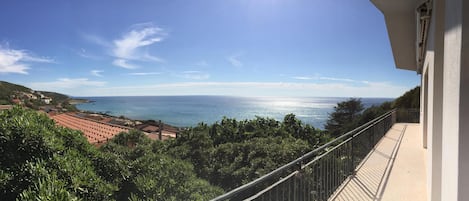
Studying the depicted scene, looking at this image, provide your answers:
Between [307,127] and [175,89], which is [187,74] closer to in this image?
[175,89]

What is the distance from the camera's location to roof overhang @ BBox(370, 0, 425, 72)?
4.91 m

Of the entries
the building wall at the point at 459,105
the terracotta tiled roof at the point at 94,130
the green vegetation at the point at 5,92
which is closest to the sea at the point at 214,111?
the terracotta tiled roof at the point at 94,130

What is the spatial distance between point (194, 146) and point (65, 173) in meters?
5.10

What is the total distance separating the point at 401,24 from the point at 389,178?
3.85 meters

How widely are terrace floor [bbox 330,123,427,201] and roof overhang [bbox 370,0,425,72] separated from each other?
2766 mm

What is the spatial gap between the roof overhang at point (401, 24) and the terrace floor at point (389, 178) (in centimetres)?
277

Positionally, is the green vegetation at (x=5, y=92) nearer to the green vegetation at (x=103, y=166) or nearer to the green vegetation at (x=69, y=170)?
the green vegetation at (x=103, y=166)

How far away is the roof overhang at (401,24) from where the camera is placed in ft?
16.1

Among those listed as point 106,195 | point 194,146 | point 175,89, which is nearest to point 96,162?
point 106,195

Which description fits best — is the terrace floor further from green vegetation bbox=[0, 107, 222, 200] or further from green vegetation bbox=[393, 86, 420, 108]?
green vegetation bbox=[393, 86, 420, 108]

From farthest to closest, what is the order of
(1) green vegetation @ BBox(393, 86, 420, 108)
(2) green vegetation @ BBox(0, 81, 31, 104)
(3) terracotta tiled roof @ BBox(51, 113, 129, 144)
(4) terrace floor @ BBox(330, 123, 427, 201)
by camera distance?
(1) green vegetation @ BBox(393, 86, 420, 108) < (3) terracotta tiled roof @ BBox(51, 113, 129, 144) < (2) green vegetation @ BBox(0, 81, 31, 104) < (4) terrace floor @ BBox(330, 123, 427, 201)


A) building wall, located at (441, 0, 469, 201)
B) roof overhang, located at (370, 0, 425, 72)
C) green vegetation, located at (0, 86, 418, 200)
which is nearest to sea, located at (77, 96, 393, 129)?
roof overhang, located at (370, 0, 425, 72)

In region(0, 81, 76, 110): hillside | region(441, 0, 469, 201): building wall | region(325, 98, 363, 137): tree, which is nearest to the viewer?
region(441, 0, 469, 201): building wall

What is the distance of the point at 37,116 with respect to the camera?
4914 mm
